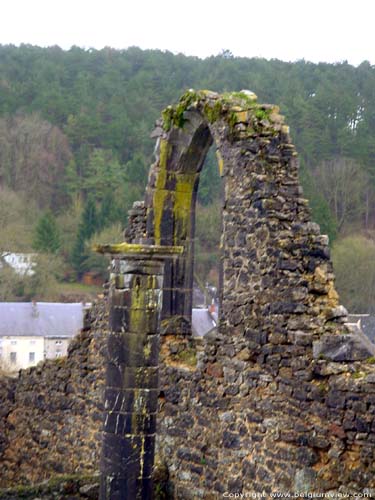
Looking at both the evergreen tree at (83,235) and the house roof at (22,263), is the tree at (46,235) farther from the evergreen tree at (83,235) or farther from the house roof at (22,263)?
the house roof at (22,263)

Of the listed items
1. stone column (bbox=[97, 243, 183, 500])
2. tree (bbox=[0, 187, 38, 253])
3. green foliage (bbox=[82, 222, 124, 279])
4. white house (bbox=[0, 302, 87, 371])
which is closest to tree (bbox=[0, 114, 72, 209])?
tree (bbox=[0, 187, 38, 253])

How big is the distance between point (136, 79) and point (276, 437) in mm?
65742

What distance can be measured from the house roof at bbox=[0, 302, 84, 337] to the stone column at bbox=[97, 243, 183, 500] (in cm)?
3707

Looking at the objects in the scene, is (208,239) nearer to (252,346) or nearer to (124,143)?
(124,143)

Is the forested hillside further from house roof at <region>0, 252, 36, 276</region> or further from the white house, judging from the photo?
the white house

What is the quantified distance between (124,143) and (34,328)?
767 inches

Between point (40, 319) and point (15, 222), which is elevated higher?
point (15, 222)

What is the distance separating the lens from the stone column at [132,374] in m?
9.93

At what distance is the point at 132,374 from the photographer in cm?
1001

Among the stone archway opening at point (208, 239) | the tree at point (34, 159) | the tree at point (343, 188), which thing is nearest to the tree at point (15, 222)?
the tree at point (34, 159)

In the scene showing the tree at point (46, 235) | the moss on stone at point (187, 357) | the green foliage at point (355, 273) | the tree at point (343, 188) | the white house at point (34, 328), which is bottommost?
the white house at point (34, 328)

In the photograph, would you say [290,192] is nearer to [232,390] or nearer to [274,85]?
[232,390]

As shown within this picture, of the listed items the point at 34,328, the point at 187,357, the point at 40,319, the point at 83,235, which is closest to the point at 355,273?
the point at 40,319

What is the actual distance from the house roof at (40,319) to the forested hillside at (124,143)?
1.41m
